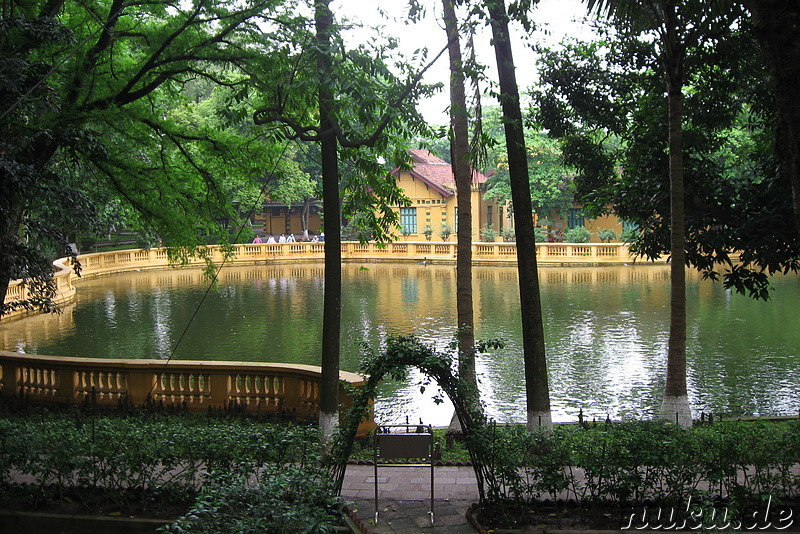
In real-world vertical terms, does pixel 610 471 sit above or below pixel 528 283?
below

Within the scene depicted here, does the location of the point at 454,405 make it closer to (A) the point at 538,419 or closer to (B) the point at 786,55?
(A) the point at 538,419

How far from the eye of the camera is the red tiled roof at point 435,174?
53.3 metres

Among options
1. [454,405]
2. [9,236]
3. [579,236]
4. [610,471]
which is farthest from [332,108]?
[579,236]

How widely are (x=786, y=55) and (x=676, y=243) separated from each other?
21.8ft

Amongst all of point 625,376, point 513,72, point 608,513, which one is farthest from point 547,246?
point 608,513

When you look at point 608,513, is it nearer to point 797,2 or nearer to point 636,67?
point 797,2

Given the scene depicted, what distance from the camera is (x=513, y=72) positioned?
36.0ft

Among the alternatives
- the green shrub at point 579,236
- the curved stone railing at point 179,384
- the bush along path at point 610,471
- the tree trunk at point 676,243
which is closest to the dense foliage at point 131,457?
the bush along path at point 610,471

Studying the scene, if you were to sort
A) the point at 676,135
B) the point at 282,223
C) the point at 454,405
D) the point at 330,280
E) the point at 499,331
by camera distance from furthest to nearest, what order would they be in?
1. the point at 282,223
2. the point at 499,331
3. the point at 676,135
4. the point at 330,280
5. the point at 454,405

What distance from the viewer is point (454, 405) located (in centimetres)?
784

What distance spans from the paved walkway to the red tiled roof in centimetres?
4313

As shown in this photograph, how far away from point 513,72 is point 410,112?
1.79 metres

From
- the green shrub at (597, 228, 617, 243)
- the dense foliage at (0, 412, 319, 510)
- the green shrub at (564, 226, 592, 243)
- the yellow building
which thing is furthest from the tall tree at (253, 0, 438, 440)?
the yellow building

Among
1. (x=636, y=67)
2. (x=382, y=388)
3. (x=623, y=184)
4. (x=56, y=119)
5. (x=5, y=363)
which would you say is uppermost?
(x=636, y=67)
